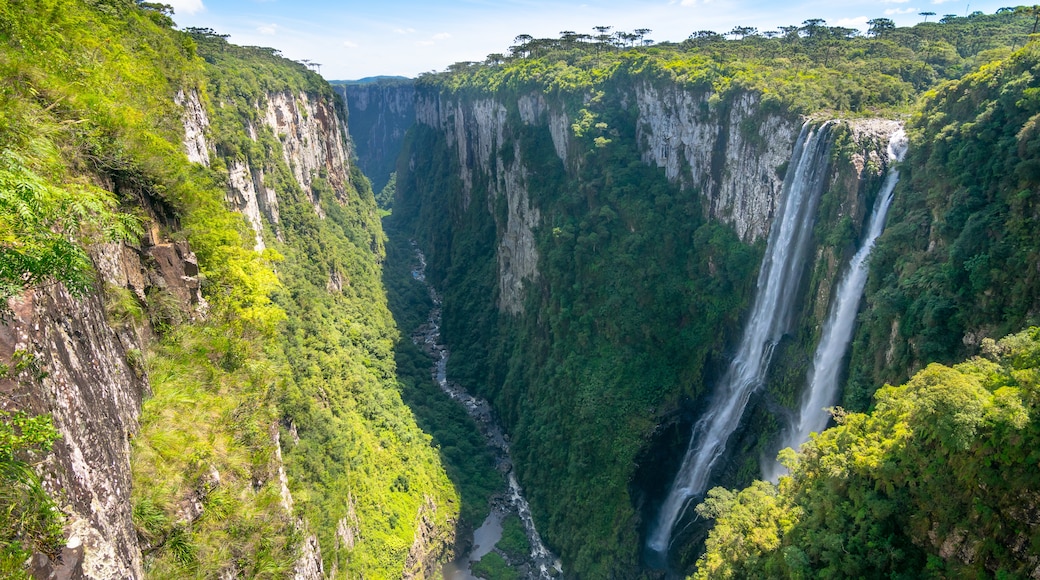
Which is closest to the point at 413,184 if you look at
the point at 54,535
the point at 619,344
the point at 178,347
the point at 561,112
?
the point at 561,112

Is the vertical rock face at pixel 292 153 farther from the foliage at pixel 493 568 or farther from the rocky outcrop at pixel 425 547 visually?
the foliage at pixel 493 568

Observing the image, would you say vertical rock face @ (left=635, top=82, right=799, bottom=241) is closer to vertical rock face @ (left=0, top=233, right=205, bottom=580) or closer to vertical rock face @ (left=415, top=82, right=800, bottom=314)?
vertical rock face @ (left=415, top=82, right=800, bottom=314)

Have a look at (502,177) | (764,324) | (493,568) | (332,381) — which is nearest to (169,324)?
(332,381)

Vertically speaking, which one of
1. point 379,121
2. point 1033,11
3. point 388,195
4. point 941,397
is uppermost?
point 379,121

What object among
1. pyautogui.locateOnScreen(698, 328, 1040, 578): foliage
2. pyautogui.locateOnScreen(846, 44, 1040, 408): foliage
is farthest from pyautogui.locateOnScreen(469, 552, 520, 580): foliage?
pyautogui.locateOnScreen(846, 44, 1040, 408): foliage

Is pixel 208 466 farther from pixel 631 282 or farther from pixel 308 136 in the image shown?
pixel 308 136

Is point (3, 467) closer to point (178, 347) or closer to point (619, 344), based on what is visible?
point (178, 347)
